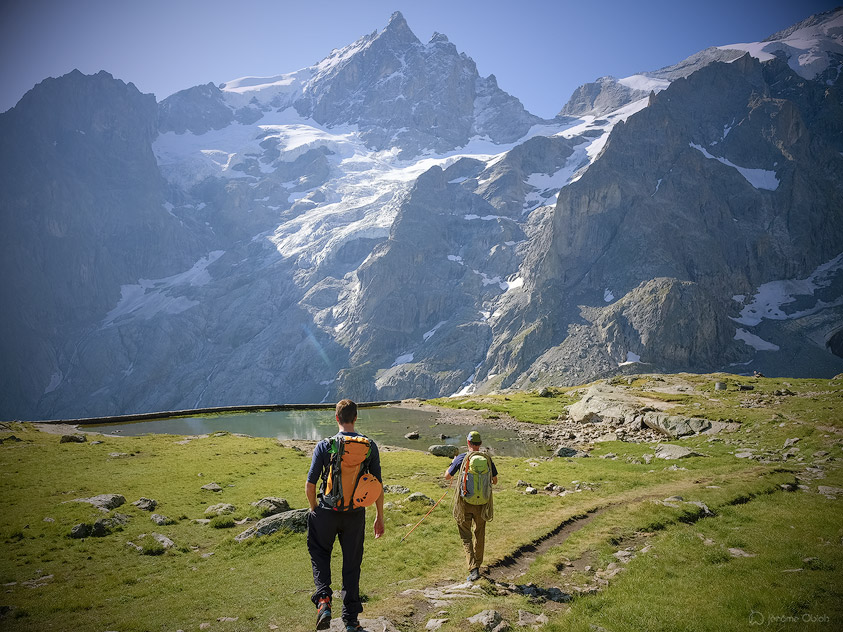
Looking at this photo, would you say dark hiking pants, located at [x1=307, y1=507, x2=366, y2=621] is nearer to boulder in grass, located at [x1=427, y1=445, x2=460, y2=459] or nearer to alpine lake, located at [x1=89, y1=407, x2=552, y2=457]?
boulder in grass, located at [x1=427, y1=445, x2=460, y2=459]

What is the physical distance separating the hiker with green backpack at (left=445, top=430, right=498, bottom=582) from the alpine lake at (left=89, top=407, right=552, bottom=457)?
110 feet

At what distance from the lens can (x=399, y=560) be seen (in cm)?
1520

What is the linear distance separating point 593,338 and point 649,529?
18148cm

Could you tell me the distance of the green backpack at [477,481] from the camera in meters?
13.2

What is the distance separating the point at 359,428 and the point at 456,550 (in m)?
53.9

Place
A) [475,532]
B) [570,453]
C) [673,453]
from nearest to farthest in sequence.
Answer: [475,532] → [673,453] → [570,453]

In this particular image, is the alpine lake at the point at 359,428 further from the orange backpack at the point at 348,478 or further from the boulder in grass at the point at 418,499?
the orange backpack at the point at 348,478

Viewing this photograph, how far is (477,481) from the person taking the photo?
521 inches

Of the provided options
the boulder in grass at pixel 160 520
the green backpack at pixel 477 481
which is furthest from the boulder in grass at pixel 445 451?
the green backpack at pixel 477 481

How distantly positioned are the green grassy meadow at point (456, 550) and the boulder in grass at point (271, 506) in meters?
0.54

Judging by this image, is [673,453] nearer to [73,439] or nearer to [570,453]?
[570,453]

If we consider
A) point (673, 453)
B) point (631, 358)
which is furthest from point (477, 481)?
point (631, 358)

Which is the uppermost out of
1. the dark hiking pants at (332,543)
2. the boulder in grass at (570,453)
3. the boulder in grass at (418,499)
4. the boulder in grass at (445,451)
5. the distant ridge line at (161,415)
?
the dark hiking pants at (332,543)

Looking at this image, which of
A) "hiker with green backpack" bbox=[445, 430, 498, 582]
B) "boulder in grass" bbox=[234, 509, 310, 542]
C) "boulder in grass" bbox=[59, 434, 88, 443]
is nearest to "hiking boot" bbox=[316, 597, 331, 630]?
"hiker with green backpack" bbox=[445, 430, 498, 582]
